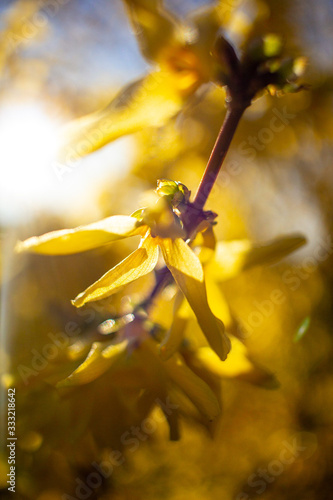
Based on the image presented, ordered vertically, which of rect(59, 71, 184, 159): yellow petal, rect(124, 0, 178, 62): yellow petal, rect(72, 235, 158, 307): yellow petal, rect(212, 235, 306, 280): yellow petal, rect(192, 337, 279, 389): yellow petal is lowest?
rect(192, 337, 279, 389): yellow petal

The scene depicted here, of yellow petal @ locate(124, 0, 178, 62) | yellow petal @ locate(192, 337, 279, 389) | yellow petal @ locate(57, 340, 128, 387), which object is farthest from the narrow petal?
yellow petal @ locate(124, 0, 178, 62)

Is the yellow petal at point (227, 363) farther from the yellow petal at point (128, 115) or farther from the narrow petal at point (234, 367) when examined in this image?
the yellow petal at point (128, 115)

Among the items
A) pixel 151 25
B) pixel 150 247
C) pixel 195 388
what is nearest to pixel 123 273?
pixel 150 247

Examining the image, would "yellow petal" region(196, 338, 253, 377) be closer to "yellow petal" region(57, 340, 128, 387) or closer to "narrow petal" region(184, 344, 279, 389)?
"narrow petal" region(184, 344, 279, 389)

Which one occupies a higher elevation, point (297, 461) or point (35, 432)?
point (35, 432)

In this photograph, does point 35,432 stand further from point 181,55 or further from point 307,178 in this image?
point 307,178

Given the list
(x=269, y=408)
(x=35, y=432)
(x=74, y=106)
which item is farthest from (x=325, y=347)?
(x=74, y=106)
